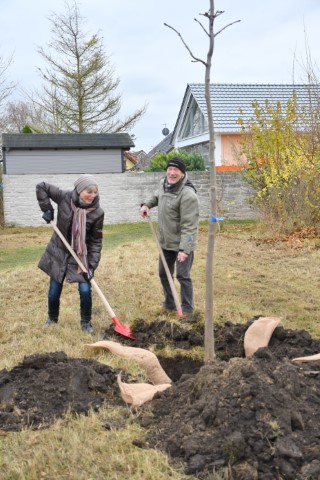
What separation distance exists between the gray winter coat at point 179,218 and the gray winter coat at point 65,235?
2.34 ft

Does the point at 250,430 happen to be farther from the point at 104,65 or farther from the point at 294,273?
the point at 104,65

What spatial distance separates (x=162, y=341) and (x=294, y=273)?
4.55 metres

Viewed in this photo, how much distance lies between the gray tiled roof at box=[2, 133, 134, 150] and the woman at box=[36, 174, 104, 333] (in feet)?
53.2

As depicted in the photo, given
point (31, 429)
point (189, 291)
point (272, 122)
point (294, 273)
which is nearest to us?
point (31, 429)

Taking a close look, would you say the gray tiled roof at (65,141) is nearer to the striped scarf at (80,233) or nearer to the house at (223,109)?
the house at (223,109)

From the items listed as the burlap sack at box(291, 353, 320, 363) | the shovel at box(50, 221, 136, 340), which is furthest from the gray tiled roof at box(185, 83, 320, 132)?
the burlap sack at box(291, 353, 320, 363)

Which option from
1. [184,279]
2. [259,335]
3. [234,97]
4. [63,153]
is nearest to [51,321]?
[184,279]

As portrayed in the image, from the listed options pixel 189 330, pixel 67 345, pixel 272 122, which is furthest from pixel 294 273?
pixel 272 122

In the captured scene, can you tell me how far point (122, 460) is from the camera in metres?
2.99

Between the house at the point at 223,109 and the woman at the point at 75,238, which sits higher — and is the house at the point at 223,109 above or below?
above

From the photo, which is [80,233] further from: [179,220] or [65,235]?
[179,220]

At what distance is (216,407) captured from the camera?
10.3ft

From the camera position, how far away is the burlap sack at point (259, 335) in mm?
4812

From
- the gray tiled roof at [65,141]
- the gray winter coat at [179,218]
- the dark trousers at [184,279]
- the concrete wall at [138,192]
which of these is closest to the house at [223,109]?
the gray tiled roof at [65,141]
